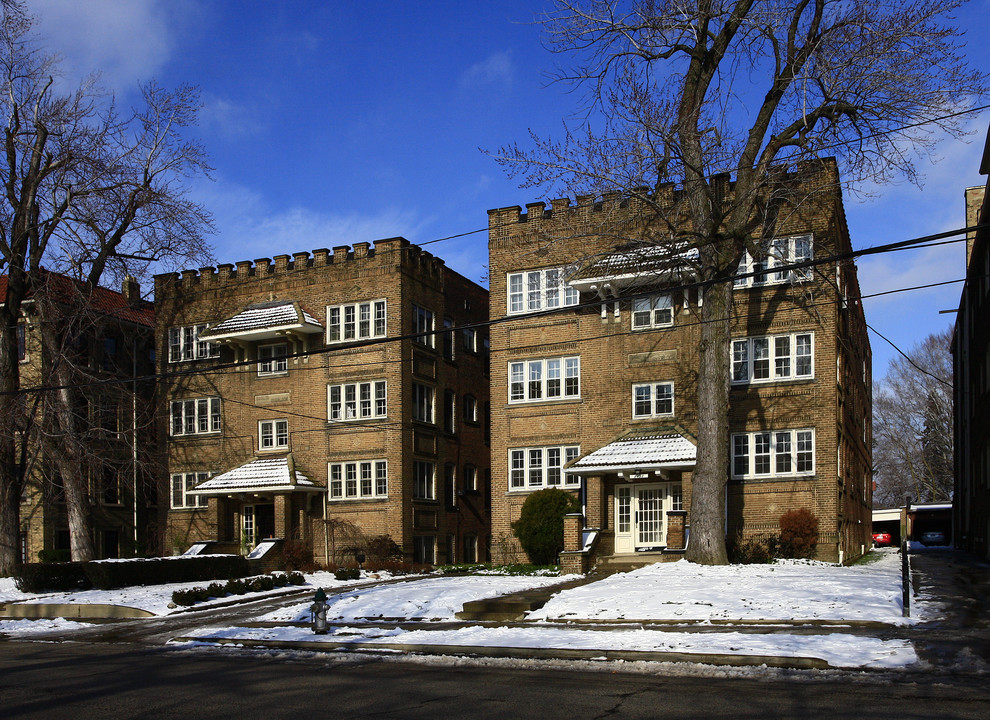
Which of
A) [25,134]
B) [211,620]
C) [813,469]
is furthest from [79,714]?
[25,134]

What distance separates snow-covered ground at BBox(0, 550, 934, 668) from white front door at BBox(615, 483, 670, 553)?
612 centimetres

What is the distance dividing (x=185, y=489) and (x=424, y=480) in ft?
33.2

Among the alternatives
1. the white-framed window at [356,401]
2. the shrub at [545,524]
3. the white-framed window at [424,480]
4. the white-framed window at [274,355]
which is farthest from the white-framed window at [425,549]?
the white-framed window at [274,355]

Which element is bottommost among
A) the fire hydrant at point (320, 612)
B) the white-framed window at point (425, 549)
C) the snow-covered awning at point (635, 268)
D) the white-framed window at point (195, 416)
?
the white-framed window at point (425, 549)

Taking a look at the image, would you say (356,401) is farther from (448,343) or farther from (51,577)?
(51,577)

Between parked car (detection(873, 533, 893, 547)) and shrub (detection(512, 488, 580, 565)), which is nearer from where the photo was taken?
shrub (detection(512, 488, 580, 565))

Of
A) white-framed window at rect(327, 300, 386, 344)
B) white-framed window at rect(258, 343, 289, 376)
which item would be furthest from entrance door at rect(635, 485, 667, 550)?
white-framed window at rect(258, 343, 289, 376)

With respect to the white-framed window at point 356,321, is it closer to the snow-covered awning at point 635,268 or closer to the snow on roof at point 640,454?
the snow-covered awning at point 635,268

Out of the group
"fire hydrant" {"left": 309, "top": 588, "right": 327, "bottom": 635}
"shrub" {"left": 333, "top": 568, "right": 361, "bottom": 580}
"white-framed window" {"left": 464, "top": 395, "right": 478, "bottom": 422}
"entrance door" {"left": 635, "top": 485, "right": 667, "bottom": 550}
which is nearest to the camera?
"fire hydrant" {"left": 309, "top": 588, "right": 327, "bottom": 635}

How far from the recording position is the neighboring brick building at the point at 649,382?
2817 cm

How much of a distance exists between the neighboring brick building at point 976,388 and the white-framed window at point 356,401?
20.6 metres

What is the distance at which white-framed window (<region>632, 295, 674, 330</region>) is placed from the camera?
1208 inches

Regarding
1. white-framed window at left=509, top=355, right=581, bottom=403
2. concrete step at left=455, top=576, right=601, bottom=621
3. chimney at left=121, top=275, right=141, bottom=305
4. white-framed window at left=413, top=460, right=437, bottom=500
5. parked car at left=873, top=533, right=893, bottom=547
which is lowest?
parked car at left=873, top=533, right=893, bottom=547

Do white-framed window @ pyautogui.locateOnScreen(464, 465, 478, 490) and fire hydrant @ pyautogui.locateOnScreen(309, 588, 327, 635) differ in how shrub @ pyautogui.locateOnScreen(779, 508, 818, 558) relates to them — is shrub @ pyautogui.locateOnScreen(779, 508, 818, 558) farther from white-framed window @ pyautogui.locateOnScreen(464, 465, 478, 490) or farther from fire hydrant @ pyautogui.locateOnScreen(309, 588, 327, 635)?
white-framed window @ pyautogui.locateOnScreen(464, 465, 478, 490)
